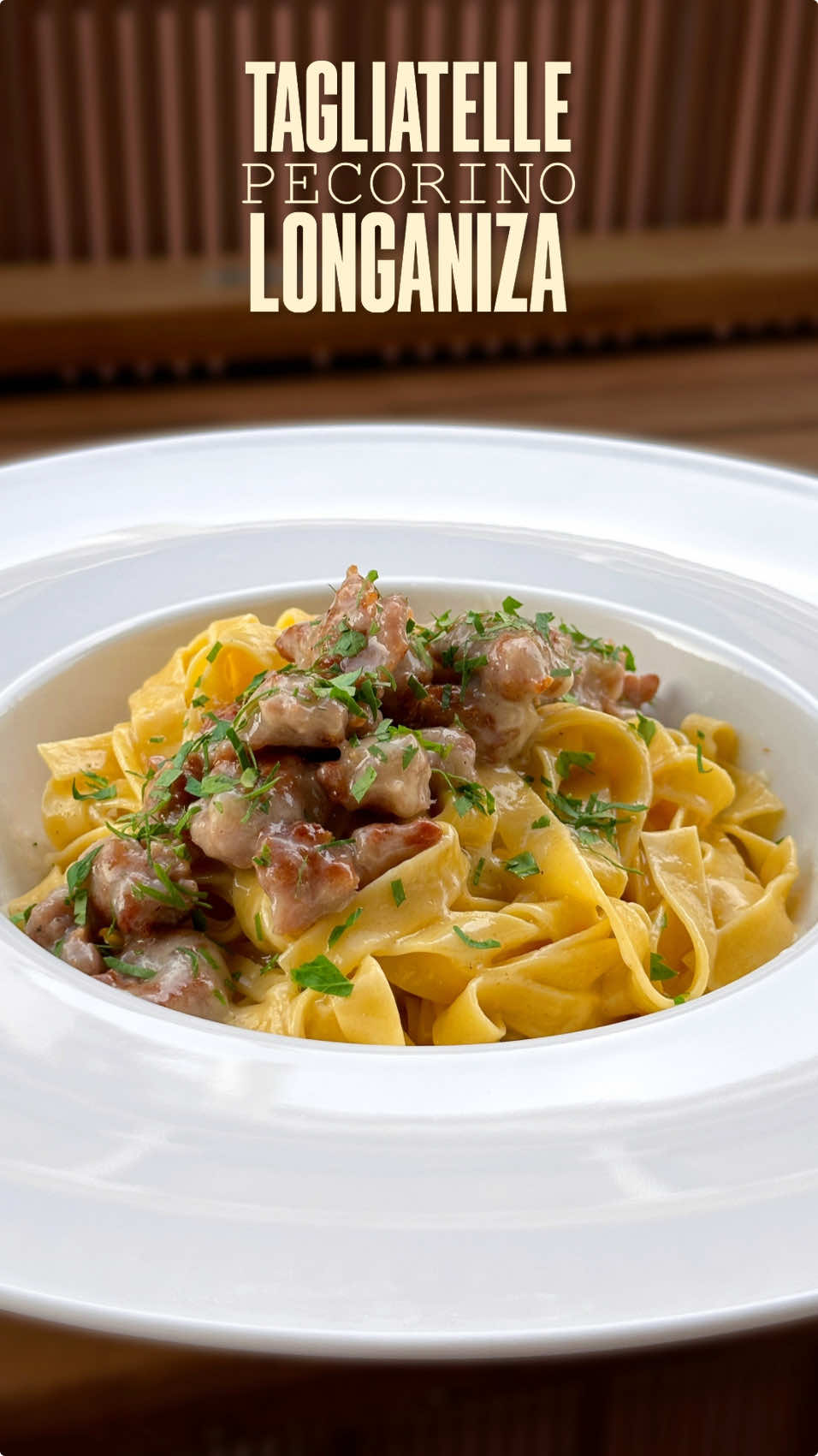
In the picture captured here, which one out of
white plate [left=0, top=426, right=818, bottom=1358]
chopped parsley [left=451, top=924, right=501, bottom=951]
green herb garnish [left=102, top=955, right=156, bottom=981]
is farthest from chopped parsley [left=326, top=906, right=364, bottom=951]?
white plate [left=0, top=426, right=818, bottom=1358]

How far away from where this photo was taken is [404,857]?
2658mm

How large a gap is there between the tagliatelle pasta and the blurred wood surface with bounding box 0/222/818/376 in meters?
4.22

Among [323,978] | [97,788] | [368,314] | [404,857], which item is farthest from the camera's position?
[368,314]

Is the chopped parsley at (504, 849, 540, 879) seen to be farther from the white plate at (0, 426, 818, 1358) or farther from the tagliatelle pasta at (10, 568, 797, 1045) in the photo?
the white plate at (0, 426, 818, 1358)

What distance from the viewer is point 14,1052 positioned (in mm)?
2076

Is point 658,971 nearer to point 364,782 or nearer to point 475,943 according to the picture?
point 475,943

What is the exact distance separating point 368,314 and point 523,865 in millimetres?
5124

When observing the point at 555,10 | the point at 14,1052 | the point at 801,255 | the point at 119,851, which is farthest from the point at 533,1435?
the point at 555,10

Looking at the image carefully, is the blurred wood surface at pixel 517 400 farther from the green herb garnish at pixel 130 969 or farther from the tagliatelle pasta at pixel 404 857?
the green herb garnish at pixel 130 969

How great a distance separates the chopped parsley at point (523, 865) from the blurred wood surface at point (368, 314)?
4.88 m

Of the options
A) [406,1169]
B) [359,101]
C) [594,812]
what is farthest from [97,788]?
[359,101]

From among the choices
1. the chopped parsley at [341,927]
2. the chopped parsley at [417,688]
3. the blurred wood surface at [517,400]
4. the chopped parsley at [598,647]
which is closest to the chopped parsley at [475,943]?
the chopped parsley at [341,927]

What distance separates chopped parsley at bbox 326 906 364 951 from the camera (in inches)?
103

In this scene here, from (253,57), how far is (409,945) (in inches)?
249
